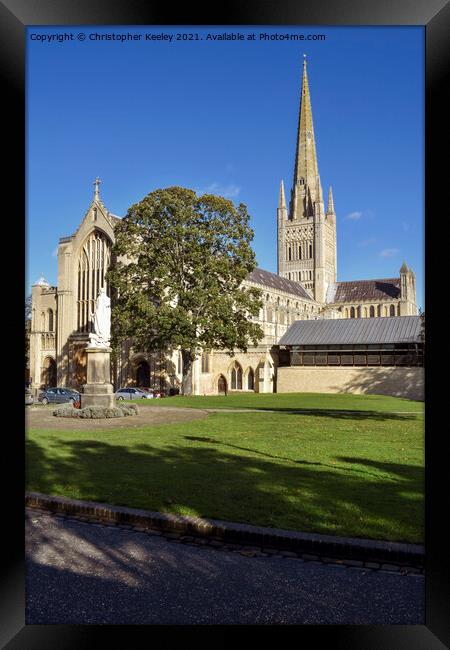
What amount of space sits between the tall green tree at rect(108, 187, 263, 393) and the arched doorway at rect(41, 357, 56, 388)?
48.9ft

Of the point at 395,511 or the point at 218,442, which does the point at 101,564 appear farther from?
the point at 218,442

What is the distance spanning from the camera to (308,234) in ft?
322

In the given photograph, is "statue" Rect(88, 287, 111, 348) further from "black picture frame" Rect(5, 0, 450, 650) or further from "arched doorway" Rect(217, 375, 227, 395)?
"arched doorway" Rect(217, 375, 227, 395)

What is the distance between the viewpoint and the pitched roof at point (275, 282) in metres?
73.1

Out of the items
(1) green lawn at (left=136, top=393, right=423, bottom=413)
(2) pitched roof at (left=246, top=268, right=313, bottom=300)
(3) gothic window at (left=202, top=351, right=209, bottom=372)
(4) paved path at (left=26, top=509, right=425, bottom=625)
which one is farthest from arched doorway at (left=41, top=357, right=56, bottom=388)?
(4) paved path at (left=26, top=509, right=425, bottom=625)

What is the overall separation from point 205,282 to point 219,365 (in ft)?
53.0

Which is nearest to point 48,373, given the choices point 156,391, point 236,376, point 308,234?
point 156,391

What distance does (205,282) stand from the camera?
32250 mm

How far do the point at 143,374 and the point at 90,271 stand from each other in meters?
9.23

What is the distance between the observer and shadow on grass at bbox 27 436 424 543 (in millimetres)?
6562

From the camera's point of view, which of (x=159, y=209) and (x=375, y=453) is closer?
(x=375, y=453)
